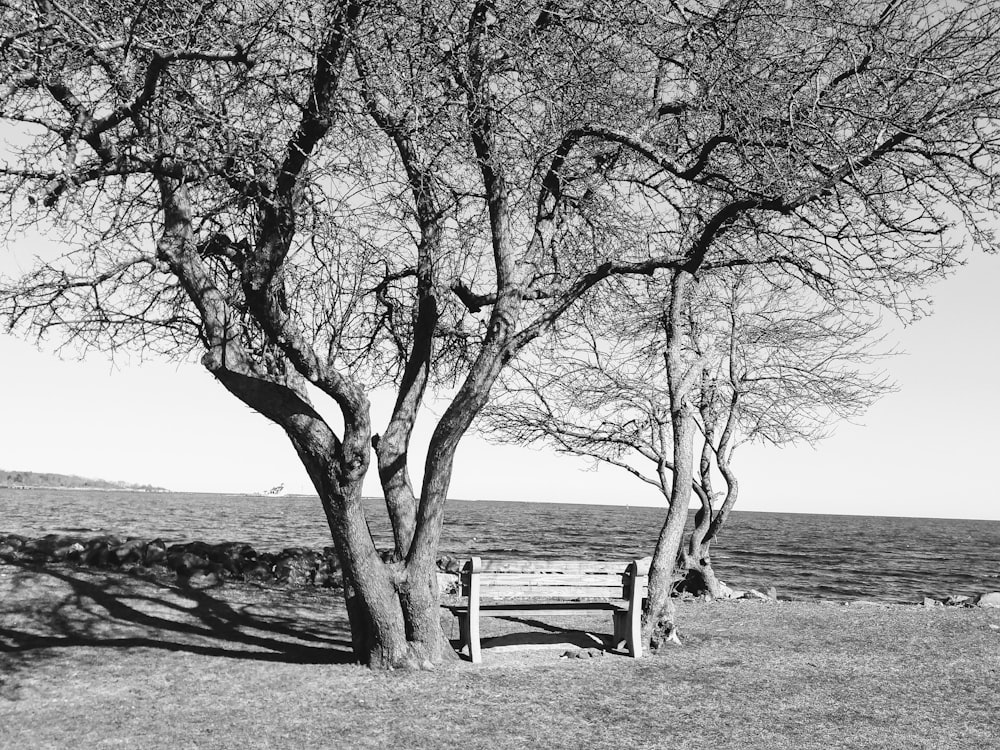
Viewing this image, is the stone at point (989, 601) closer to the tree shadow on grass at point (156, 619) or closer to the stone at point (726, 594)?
the stone at point (726, 594)

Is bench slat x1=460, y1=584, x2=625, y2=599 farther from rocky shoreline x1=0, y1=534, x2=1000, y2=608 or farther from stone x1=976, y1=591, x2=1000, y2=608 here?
stone x1=976, y1=591, x2=1000, y2=608

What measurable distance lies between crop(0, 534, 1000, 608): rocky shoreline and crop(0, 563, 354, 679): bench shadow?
4.08 feet

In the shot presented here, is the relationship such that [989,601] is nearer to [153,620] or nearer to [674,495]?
[674,495]

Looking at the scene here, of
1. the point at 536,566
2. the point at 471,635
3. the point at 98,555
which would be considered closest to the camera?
the point at 471,635

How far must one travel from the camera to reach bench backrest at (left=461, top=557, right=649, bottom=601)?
991 cm

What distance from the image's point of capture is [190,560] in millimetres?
15375

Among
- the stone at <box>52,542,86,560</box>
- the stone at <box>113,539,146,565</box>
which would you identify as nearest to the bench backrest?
the stone at <box>113,539,146,565</box>

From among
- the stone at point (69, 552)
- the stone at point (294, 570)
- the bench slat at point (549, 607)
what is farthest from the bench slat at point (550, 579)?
the stone at point (69, 552)

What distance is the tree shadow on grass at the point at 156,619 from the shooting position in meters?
9.82

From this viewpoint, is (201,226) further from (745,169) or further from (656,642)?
(656,642)

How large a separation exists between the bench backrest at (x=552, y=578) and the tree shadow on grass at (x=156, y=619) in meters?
1.75

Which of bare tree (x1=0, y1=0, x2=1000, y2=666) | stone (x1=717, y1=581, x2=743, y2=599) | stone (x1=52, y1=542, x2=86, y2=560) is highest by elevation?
bare tree (x1=0, y1=0, x2=1000, y2=666)

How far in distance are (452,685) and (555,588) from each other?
7.00 feet

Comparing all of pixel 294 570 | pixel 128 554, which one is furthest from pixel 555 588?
pixel 128 554
